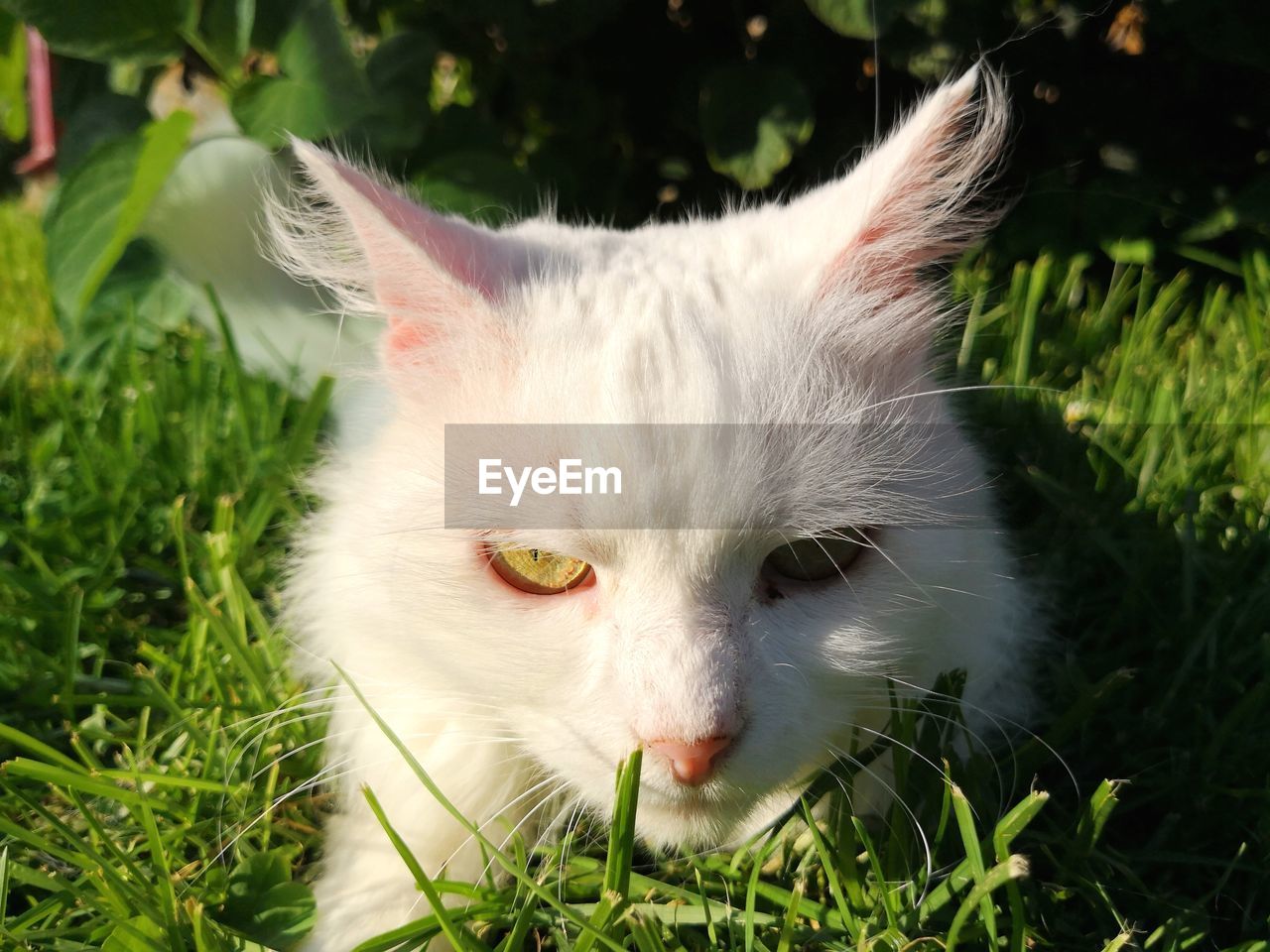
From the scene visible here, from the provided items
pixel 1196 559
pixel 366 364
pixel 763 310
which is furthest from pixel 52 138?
pixel 1196 559

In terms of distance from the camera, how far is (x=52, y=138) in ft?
8.43

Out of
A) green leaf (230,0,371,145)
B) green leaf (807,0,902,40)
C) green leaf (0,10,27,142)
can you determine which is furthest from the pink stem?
green leaf (807,0,902,40)

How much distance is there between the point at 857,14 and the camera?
1997 millimetres

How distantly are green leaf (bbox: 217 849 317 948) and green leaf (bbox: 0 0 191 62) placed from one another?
1.52 meters

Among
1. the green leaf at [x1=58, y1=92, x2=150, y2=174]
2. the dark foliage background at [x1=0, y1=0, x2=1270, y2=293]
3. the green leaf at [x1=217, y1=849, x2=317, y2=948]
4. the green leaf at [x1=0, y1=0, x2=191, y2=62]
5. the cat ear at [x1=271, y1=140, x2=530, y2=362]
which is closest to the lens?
the cat ear at [x1=271, y1=140, x2=530, y2=362]

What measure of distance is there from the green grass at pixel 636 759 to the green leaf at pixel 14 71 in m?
0.52

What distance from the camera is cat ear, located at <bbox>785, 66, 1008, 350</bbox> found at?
4.01ft

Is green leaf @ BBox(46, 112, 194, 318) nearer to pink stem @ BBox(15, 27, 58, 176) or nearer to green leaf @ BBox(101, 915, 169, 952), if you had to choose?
pink stem @ BBox(15, 27, 58, 176)

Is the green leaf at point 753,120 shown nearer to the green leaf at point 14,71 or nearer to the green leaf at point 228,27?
the green leaf at point 228,27

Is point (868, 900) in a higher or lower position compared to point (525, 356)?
lower

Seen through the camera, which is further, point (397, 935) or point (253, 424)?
point (253, 424)

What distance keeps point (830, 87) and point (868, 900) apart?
228cm

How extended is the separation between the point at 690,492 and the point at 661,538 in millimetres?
61

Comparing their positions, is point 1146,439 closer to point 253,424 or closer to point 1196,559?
point 1196,559
